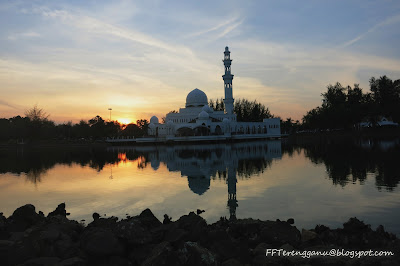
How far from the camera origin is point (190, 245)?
6902mm

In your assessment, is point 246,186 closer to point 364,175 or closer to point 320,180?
point 320,180

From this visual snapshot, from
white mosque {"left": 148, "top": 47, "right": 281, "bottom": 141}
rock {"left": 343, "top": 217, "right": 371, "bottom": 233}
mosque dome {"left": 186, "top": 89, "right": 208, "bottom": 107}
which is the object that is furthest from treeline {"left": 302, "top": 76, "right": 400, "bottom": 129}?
rock {"left": 343, "top": 217, "right": 371, "bottom": 233}

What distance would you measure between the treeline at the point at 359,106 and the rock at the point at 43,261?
3149 inches

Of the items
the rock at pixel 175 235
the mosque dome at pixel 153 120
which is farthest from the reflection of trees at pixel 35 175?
the mosque dome at pixel 153 120

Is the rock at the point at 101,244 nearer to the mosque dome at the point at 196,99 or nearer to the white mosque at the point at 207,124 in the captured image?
the white mosque at the point at 207,124

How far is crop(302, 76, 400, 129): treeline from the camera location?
79.6m

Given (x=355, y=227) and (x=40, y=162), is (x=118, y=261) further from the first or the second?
(x=40, y=162)

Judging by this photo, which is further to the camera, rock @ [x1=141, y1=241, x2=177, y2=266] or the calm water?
the calm water

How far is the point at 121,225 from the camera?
25.6 ft

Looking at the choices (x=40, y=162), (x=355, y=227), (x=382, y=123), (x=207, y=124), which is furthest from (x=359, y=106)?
(x=355, y=227)

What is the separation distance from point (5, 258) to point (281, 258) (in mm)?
5701

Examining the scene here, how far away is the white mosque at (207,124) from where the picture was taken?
7250 cm

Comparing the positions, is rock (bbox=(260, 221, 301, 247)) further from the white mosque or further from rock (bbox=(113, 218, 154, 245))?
the white mosque

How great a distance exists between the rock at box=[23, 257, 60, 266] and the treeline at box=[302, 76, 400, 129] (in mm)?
79978
